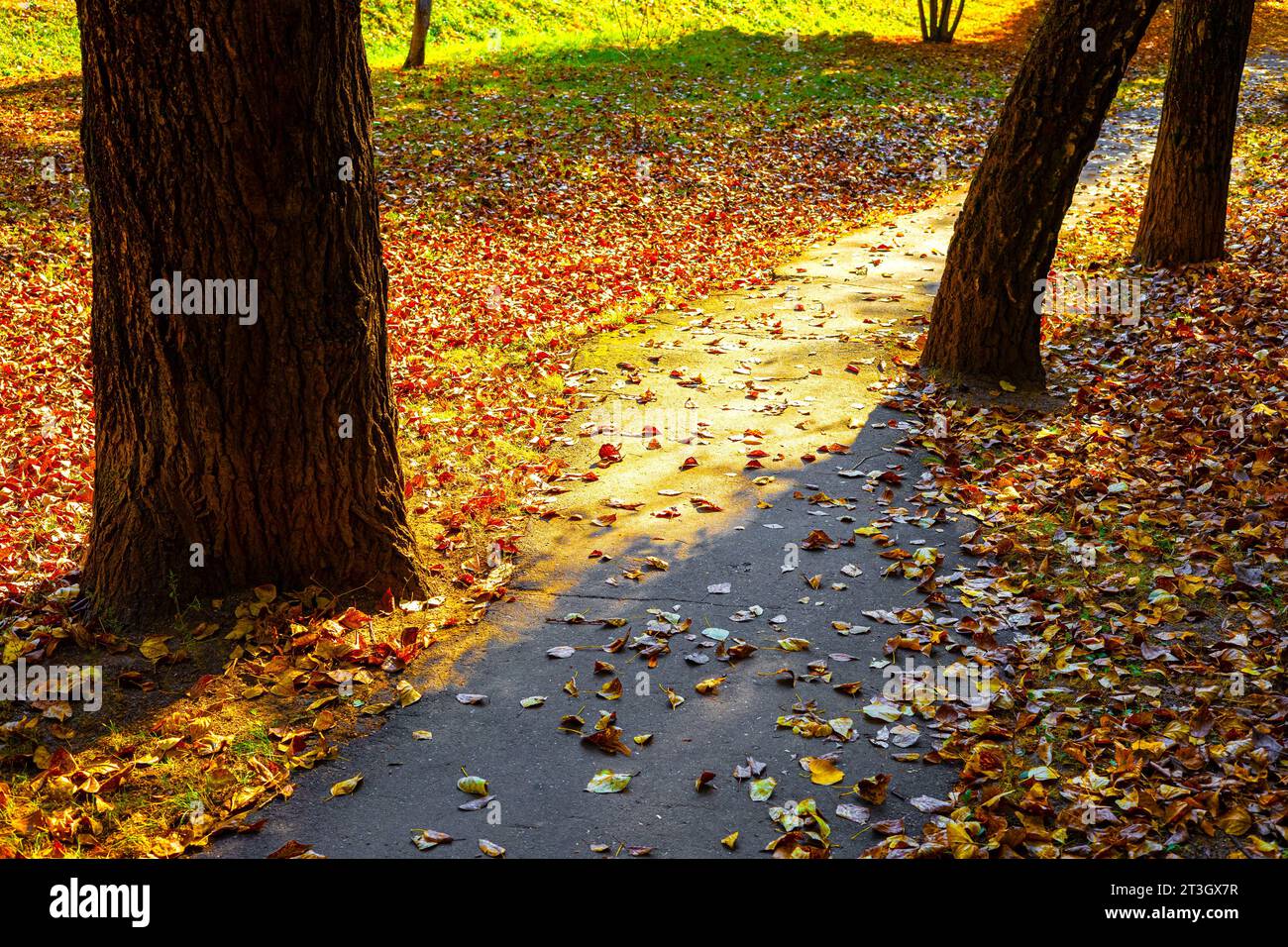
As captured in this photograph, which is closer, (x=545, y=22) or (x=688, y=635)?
(x=688, y=635)

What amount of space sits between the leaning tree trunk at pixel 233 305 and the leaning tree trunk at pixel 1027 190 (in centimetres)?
518

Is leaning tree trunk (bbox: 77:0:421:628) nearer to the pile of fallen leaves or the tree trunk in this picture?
the pile of fallen leaves

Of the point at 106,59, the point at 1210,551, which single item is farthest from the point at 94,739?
the point at 1210,551

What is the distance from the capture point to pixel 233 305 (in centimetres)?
461

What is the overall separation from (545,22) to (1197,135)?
1623 centimetres

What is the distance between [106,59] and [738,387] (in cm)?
553

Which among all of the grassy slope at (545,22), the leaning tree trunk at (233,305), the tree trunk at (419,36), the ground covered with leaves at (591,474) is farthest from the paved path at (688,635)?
the tree trunk at (419,36)

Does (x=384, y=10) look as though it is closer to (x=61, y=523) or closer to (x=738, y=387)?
(x=738, y=387)

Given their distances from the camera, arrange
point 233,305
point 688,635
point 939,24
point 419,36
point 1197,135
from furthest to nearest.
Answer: point 939,24, point 419,36, point 1197,135, point 688,635, point 233,305

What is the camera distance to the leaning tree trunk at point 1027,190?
755 centimetres

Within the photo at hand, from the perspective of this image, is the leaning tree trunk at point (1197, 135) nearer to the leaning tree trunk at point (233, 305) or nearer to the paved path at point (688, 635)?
the paved path at point (688, 635)

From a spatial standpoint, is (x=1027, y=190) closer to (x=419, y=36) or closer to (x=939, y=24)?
(x=419, y=36)

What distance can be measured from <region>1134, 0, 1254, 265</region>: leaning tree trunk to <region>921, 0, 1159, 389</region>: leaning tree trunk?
3045 mm

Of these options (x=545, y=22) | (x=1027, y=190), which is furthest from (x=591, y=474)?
(x=545, y=22)
